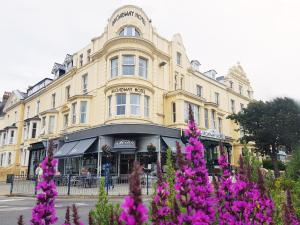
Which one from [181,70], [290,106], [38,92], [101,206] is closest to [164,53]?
[181,70]

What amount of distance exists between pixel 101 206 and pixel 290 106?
28042mm

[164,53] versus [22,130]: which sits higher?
[164,53]

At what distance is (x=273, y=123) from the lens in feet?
89.6

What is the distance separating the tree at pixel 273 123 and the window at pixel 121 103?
13256 millimetres

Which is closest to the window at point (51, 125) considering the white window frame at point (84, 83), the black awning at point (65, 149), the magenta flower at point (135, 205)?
the black awning at point (65, 149)

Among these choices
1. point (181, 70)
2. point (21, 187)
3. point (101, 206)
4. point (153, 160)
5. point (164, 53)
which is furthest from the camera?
point (181, 70)

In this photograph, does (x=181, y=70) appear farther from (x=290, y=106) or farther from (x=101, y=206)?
(x=101, y=206)

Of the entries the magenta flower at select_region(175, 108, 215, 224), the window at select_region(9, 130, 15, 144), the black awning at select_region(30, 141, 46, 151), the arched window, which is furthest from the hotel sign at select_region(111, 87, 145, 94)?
the window at select_region(9, 130, 15, 144)

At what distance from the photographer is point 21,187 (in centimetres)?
2023

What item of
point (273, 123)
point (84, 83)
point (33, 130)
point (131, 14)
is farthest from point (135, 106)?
point (33, 130)

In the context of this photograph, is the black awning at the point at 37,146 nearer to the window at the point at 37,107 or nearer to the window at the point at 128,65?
the window at the point at 37,107

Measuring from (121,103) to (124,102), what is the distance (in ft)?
0.90

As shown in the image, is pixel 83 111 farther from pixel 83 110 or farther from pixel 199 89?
pixel 199 89

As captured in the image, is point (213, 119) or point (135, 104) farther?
point (213, 119)
